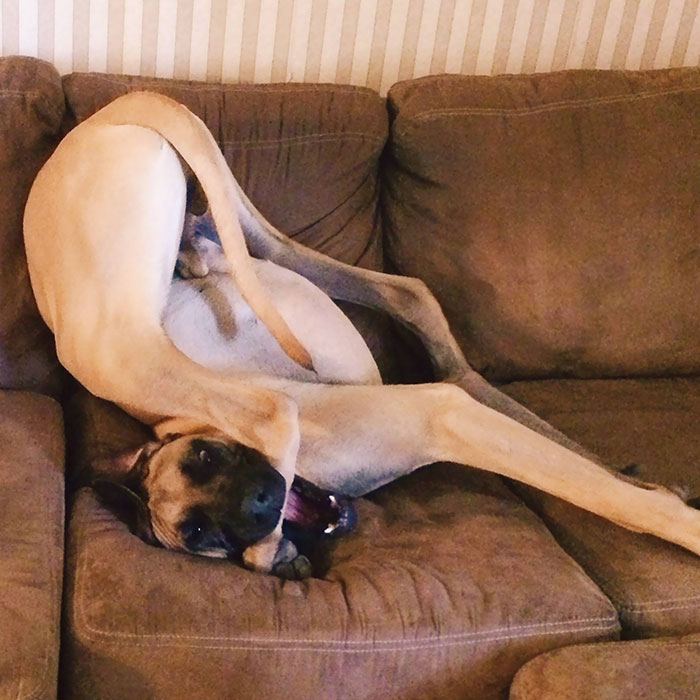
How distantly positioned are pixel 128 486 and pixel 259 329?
0.41 m

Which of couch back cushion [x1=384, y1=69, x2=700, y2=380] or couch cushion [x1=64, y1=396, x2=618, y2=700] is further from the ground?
couch back cushion [x1=384, y1=69, x2=700, y2=380]

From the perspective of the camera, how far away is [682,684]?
1.25 meters

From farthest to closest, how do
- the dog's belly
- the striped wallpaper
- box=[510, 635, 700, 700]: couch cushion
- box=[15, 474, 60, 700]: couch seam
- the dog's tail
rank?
the striped wallpaper < the dog's belly < the dog's tail < box=[510, 635, 700, 700]: couch cushion < box=[15, 474, 60, 700]: couch seam

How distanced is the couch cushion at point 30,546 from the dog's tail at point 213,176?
47cm

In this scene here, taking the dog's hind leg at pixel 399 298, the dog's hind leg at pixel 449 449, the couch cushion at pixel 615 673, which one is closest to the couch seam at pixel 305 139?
the dog's hind leg at pixel 399 298

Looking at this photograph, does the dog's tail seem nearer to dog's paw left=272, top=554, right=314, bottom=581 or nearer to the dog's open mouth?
the dog's open mouth

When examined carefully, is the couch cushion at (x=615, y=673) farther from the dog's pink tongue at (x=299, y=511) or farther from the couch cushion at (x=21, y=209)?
the couch cushion at (x=21, y=209)

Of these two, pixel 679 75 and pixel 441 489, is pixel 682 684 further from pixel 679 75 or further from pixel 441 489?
pixel 679 75

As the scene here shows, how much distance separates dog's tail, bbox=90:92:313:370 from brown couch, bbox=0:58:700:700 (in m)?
0.32

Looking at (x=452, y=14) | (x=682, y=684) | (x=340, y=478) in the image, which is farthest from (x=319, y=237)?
(x=682, y=684)

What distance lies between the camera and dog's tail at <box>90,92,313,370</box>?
1.53m

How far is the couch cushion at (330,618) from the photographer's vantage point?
124 cm

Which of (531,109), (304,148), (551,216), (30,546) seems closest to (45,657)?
(30,546)

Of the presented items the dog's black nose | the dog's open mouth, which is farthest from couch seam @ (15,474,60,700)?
the dog's open mouth
